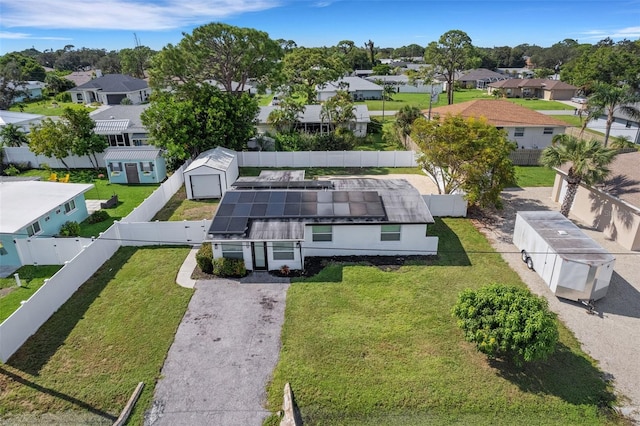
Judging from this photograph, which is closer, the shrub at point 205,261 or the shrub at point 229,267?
the shrub at point 229,267

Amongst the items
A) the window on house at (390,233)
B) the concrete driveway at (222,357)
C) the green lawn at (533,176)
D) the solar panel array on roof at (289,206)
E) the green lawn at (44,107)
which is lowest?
the concrete driveway at (222,357)

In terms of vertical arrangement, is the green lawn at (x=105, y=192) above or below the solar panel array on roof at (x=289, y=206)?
below

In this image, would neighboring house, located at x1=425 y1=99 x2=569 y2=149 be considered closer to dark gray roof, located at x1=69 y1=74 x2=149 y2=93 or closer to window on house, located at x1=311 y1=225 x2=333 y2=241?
window on house, located at x1=311 y1=225 x2=333 y2=241

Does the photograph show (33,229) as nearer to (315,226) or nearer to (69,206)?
(69,206)

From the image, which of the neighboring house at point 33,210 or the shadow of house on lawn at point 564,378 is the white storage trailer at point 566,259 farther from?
the neighboring house at point 33,210

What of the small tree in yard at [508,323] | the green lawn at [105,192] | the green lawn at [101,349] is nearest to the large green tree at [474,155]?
the small tree in yard at [508,323]

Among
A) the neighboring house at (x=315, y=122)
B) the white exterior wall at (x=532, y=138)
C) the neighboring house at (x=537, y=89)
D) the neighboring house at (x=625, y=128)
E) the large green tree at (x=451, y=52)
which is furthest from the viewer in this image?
the neighboring house at (x=537, y=89)

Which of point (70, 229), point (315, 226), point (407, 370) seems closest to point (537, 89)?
point (315, 226)
